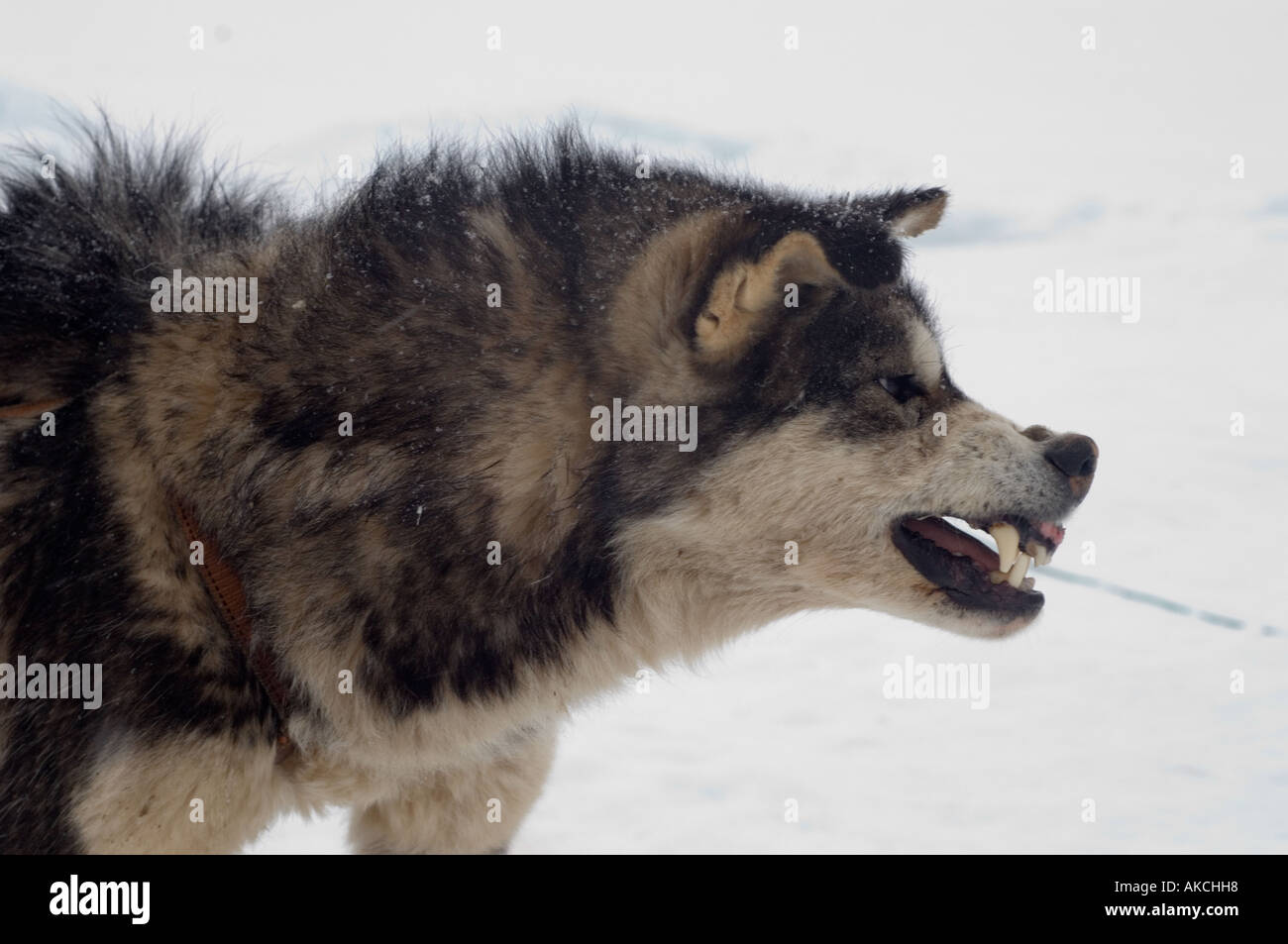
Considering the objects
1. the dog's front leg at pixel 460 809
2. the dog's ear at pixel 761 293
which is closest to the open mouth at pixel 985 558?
the dog's ear at pixel 761 293

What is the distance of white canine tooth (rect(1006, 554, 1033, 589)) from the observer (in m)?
2.45

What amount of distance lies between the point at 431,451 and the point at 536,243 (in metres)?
0.49

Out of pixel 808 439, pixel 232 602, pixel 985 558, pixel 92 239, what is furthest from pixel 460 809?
pixel 92 239

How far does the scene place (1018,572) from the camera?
2449mm

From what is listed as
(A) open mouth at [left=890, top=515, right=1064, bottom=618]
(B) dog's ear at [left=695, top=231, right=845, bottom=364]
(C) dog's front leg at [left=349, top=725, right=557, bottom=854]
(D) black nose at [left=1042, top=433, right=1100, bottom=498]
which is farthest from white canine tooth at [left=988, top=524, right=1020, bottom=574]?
(C) dog's front leg at [left=349, top=725, right=557, bottom=854]

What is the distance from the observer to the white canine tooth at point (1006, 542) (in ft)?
7.86

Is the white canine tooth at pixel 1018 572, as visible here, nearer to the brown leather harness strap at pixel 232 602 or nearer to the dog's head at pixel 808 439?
the dog's head at pixel 808 439

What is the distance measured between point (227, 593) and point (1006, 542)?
5.36 feet

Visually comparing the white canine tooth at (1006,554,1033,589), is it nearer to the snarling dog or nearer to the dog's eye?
the snarling dog

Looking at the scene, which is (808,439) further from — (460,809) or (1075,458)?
A: (460,809)

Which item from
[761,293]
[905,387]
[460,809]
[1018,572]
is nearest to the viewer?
[761,293]

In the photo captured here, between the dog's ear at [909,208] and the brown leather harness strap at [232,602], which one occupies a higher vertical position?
the dog's ear at [909,208]

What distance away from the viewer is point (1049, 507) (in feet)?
7.75

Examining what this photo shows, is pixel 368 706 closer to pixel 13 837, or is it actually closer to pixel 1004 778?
pixel 13 837
